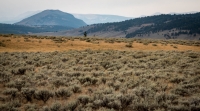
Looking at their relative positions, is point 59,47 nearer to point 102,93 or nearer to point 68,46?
point 68,46

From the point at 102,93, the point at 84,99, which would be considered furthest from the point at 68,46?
the point at 84,99

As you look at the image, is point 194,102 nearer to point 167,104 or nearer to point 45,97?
point 167,104

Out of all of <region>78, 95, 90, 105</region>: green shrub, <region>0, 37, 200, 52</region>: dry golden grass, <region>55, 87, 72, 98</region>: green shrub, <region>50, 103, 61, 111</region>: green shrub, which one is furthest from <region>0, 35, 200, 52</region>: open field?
<region>50, 103, 61, 111</region>: green shrub

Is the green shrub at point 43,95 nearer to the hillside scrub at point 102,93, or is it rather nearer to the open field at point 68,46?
the hillside scrub at point 102,93

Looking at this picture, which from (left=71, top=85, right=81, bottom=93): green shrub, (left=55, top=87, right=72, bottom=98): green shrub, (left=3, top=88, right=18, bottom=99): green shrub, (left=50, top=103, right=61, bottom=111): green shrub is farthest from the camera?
(left=71, top=85, right=81, bottom=93): green shrub

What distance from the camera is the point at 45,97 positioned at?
778 centimetres

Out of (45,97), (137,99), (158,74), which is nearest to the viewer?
(137,99)

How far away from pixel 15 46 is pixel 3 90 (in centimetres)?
2326

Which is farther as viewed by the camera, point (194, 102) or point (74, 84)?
point (74, 84)

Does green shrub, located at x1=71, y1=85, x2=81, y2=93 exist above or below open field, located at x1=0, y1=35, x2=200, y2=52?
below

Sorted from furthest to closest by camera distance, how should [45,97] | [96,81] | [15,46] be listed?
[15,46] < [96,81] < [45,97]

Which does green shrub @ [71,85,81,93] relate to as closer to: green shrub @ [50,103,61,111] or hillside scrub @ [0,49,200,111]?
hillside scrub @ [0,49,200,111]

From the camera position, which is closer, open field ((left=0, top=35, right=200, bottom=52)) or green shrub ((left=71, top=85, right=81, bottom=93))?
green shrub ((left=71, top=85, right=81, bottom=93))

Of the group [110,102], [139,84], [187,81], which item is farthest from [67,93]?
[187,81]
